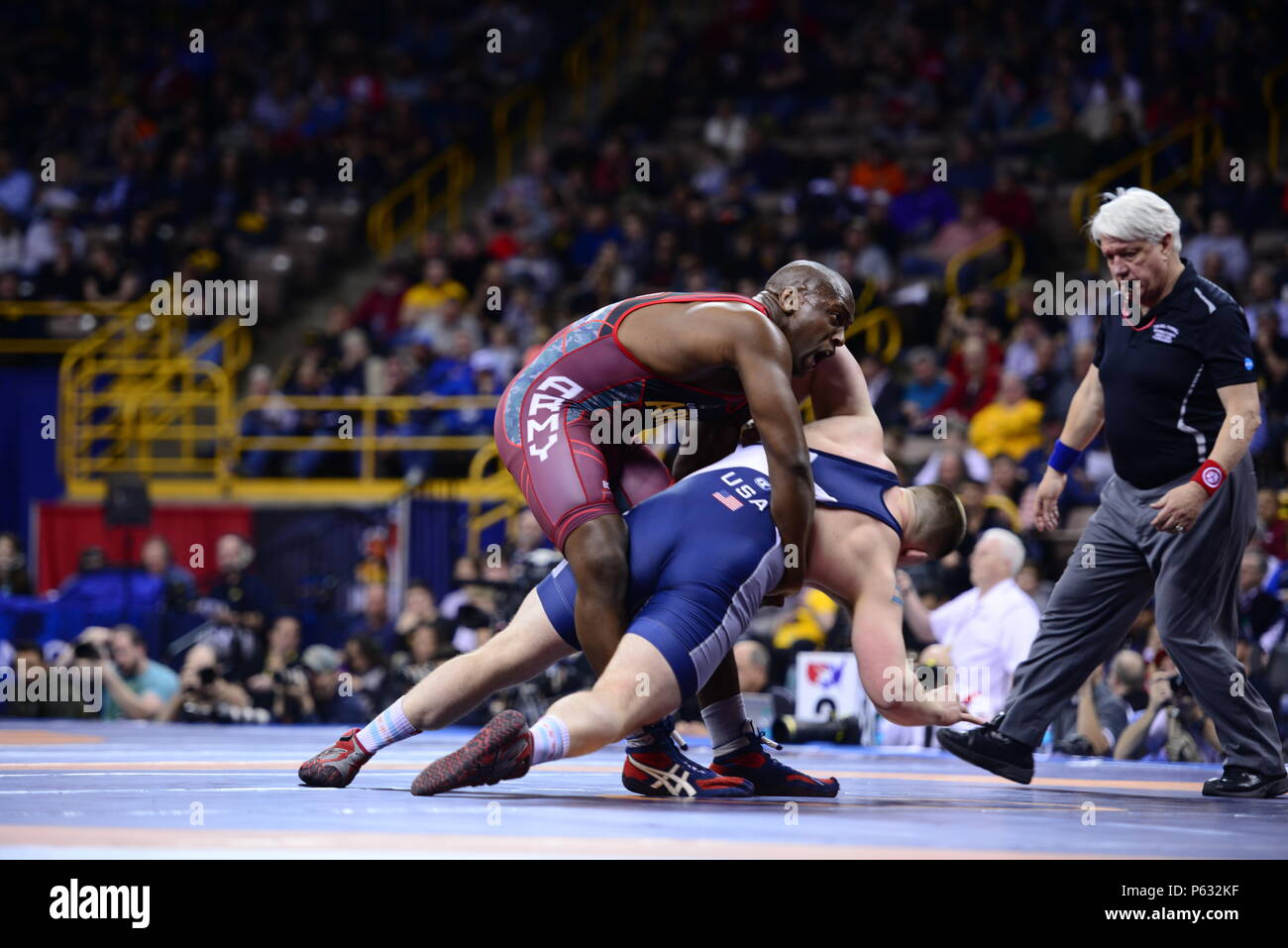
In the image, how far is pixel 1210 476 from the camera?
4480mm

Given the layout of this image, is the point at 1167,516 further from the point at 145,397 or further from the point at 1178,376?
the point at 145,397

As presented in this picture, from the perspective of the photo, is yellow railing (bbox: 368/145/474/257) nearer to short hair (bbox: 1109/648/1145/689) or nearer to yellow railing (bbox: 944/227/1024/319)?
yellow railing (bbox: 944/227/1024/319)

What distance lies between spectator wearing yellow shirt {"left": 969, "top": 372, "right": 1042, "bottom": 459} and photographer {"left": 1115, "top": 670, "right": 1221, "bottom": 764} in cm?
280

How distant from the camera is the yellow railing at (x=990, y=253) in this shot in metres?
11.5

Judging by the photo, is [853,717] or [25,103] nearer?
[853,717]

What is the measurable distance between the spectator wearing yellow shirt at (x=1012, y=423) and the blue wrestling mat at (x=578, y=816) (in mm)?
3855

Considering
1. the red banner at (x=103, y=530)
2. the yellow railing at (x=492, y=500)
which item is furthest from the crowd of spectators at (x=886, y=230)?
the red banner at (x=103, y=530)

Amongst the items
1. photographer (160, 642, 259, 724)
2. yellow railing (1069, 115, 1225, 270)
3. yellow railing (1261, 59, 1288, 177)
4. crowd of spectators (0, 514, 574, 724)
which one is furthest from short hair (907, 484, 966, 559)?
yellow railing (1261, 59, 1288, 177)

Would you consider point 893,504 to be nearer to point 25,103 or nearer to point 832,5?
point 832,5

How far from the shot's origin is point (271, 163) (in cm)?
1514

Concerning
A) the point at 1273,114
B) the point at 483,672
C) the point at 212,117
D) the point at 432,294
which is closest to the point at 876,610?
the point at 483,672

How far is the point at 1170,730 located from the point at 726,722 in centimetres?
291
